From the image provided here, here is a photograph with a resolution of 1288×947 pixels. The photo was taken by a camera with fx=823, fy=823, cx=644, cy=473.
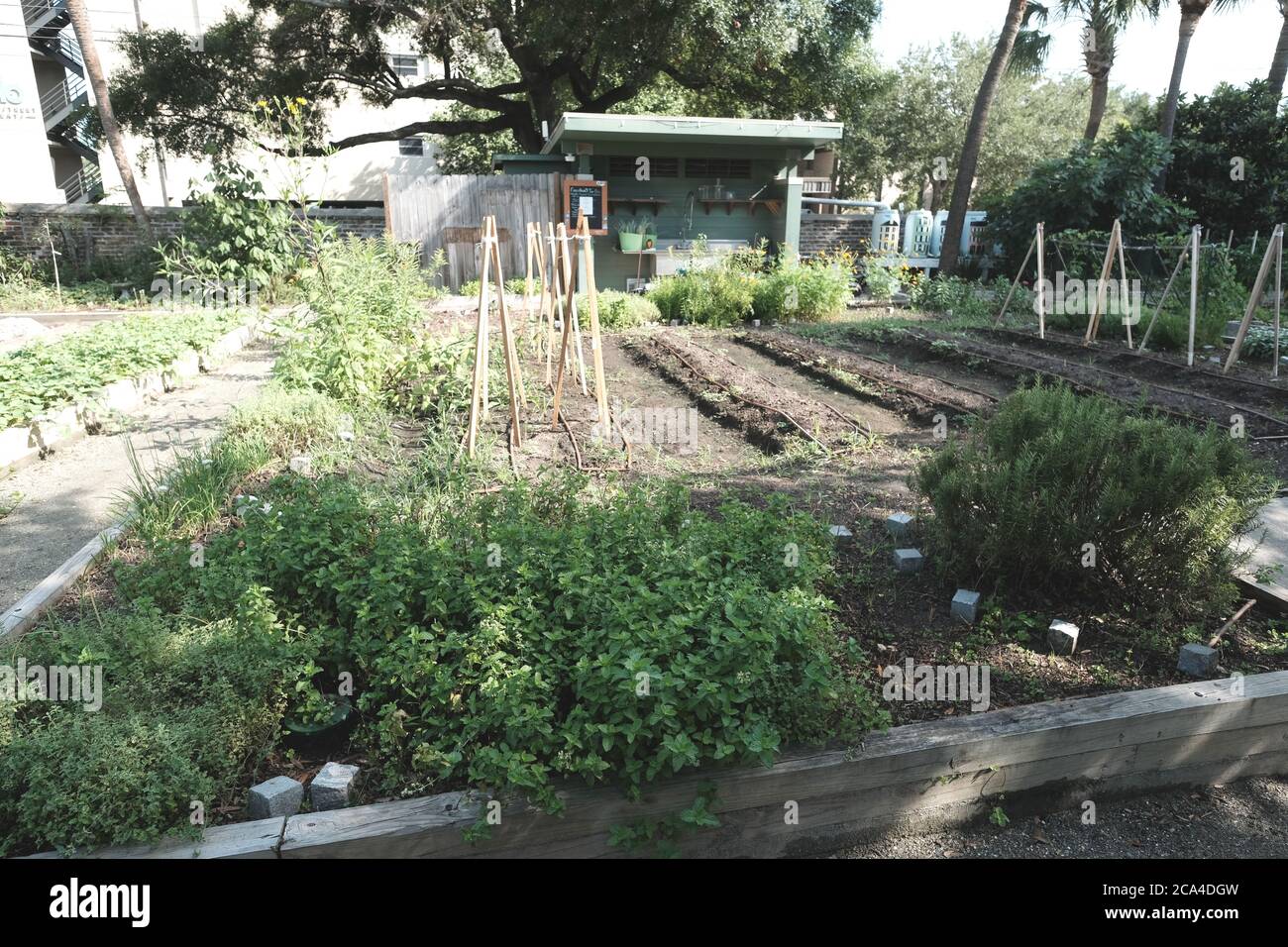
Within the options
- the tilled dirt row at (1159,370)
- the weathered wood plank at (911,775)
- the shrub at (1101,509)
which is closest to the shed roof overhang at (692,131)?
the tilled dirt row at (1159,370)

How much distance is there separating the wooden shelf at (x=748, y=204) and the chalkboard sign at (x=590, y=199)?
2344mm

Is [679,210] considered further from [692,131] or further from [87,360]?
[87,360]

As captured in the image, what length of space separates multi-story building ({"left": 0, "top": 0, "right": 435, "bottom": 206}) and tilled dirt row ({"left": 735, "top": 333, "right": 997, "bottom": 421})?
46.2 ft

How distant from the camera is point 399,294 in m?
7.91

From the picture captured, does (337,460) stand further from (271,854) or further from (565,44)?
(565,44)

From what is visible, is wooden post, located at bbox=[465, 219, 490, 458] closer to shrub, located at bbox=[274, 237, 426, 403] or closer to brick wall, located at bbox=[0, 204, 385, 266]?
shrub, located at bbox=[274, 237, 426, 403]

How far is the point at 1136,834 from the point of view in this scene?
2814 mm

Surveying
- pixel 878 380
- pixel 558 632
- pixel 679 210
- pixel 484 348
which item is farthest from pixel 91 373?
pixel 679 210

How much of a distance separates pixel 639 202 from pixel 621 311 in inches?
201

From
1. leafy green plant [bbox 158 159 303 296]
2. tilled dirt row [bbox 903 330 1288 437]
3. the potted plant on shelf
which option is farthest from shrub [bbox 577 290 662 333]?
leafy green plant [bbox 158 159 303 296]

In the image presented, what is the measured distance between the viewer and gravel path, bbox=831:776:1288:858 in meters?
2.74
